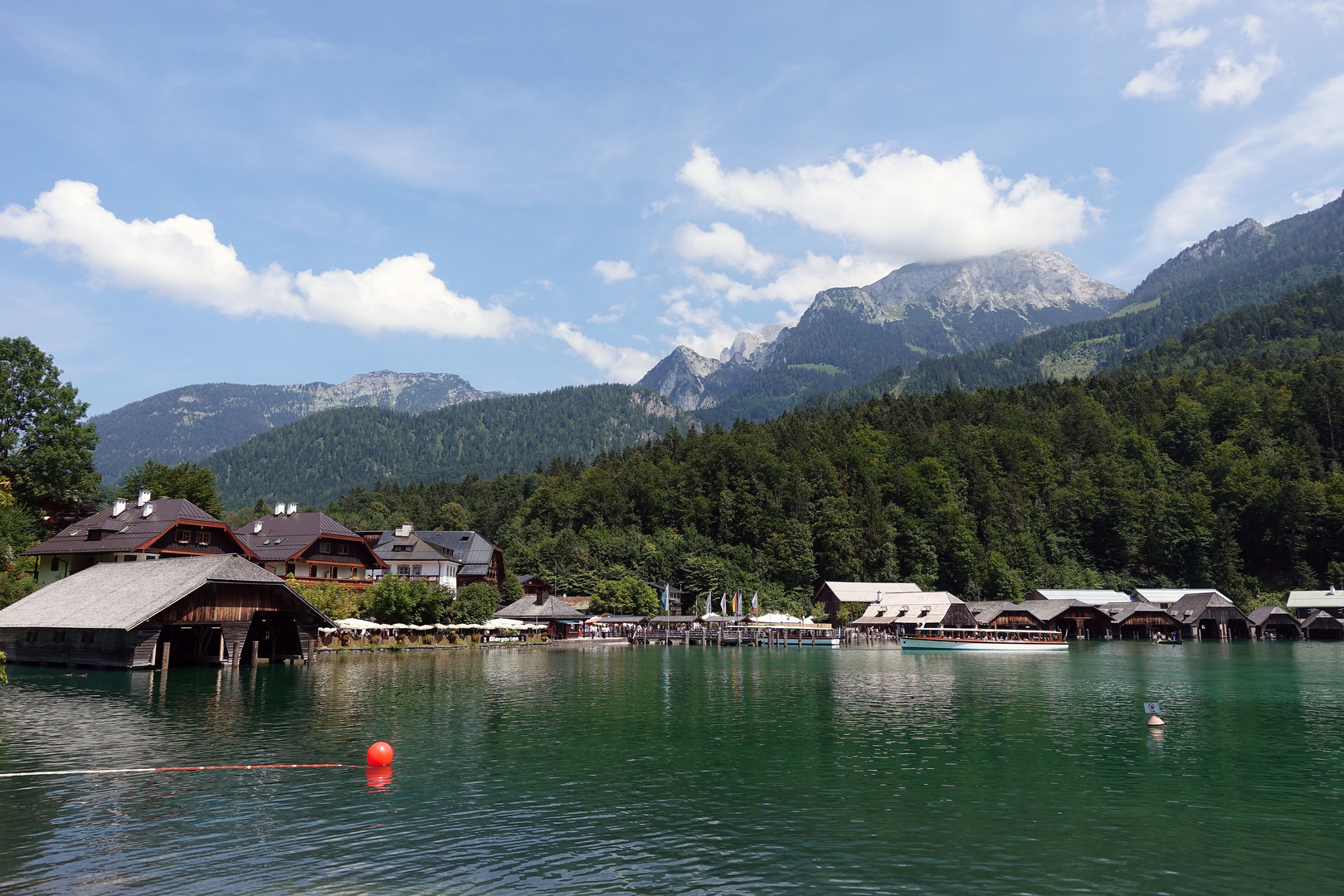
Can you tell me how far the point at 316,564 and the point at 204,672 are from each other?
32.5m

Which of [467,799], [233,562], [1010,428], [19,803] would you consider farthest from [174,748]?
[1010,428]

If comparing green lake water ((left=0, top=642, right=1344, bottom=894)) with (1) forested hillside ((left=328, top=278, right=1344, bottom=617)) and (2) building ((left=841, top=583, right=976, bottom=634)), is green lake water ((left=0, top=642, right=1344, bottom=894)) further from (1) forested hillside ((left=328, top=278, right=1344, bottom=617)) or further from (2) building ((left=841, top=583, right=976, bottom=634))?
(1) forested hillside ((left=328, top=278, right=1344, bottom=617))

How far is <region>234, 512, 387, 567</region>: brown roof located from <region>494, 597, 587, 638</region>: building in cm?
2194

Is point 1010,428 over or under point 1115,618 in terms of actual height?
over

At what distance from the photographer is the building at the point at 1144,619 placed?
128m

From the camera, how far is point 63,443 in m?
77.5

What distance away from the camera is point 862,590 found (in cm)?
13338

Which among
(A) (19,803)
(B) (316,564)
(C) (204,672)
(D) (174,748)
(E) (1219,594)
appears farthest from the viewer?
(E) (1219,594)

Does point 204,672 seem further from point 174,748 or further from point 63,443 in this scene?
point 63,443

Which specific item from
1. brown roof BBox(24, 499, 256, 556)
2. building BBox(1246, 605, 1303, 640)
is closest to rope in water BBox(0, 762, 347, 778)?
brown roof BBox(24, 499, 256, 556)

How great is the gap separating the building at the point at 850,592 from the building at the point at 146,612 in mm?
88681

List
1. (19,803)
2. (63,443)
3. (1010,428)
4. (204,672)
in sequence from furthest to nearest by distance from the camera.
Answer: (1010,428) → (63,443) → (204,672) → (19,803)

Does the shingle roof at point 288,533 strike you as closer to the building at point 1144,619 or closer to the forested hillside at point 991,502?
the forested hillside at point 991,502

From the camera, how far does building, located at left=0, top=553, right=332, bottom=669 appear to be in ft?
169
